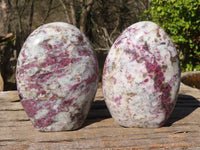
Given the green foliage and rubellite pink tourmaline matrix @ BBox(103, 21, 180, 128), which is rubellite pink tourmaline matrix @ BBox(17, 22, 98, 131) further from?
the green foliage

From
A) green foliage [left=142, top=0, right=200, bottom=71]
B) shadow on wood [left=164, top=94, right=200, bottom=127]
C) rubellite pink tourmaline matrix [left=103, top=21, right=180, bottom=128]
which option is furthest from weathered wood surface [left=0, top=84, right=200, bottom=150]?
green foliage [left=142, top=0, right=200, bottom=71]

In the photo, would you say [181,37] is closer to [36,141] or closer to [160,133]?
[160,133]

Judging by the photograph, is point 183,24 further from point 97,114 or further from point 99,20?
point 99,20

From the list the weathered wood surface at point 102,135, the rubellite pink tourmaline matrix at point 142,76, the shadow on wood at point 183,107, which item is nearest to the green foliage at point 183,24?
the shadow on wood at point 183,107

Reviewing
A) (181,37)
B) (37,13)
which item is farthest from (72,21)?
(181,37)

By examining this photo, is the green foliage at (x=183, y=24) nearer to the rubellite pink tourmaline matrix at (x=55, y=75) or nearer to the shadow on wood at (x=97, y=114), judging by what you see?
the shadow on wood at (x=97, y=114)

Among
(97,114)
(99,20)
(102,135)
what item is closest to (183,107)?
(97,114)
